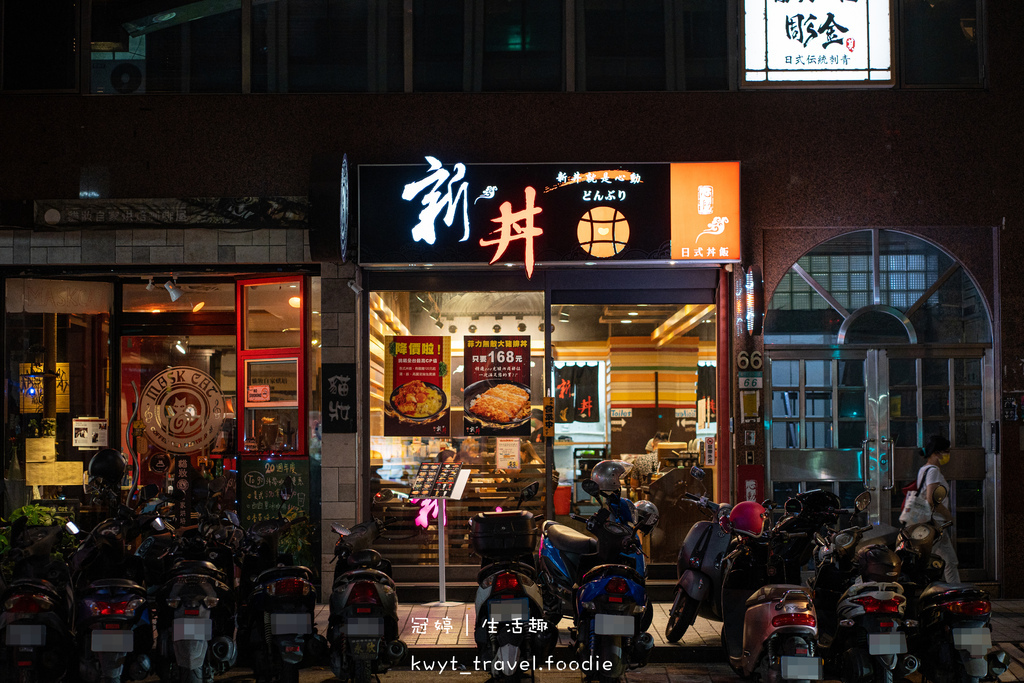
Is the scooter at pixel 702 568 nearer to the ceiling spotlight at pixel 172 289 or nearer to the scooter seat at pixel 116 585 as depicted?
the scooter seat at pixel 116 585

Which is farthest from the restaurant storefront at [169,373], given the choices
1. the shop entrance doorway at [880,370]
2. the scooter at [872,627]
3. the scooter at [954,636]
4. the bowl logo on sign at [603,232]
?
the scooter at [954,636]

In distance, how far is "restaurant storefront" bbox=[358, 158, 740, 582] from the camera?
9883mm

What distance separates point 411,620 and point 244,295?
438 cm

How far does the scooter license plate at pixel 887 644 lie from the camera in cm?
625

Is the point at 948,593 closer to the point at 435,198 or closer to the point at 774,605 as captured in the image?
the point at 774,605

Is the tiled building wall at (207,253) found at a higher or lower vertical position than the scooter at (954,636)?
higher

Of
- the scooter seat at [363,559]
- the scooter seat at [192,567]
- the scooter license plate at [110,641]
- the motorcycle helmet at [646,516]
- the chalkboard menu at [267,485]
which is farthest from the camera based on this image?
the chalkboard menu at [267,485]

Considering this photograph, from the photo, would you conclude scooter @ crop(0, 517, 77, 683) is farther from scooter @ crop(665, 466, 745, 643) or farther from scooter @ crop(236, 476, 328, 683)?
scooter @ crop(665, 466, 745, 643)

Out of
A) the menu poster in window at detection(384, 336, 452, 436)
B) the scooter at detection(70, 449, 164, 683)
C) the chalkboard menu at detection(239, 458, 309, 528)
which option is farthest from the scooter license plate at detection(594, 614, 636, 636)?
the chalkboard menu at detection(239, 458, 309, 528)

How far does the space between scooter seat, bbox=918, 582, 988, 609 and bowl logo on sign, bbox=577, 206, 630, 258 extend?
4743mm

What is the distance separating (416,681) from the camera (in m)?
7.29

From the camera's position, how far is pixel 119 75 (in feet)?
34.0

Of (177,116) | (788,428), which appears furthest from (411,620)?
(177,116)

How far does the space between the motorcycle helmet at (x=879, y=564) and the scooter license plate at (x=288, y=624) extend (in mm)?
4391
